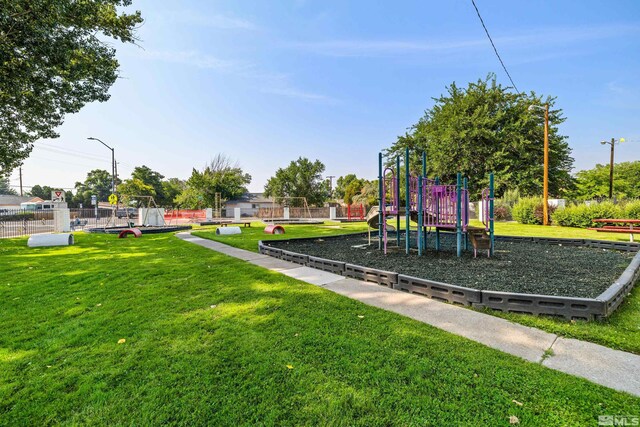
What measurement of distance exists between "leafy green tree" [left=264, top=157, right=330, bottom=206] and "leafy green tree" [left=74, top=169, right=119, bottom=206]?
5620 cm

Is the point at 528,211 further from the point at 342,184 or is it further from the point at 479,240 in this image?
the point at 342,184

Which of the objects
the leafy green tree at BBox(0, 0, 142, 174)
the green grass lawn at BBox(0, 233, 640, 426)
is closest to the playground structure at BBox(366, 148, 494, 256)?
the green grass lawn at BBox(0, 233, 640, 426)

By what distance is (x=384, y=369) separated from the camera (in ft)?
7.46

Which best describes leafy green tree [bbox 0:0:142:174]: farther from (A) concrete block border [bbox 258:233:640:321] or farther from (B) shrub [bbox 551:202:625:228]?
(B) shrub [bbox 551:202:625:228]

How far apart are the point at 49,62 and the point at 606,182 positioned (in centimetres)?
6622

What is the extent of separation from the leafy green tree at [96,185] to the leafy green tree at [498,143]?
258ft

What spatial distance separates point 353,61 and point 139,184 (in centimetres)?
4152

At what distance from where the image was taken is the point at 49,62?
1050 cm

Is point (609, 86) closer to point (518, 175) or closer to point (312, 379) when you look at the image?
point (518, 175)

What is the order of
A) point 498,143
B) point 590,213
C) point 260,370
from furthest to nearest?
point 498,143
point 590,213
point 260,370

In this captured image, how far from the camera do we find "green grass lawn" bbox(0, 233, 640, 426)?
5.95 feet

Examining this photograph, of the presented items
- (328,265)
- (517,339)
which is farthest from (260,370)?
(328,265)

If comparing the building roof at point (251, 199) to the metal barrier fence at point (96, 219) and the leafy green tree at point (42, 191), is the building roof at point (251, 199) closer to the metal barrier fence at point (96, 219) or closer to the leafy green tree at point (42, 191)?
the metal barrier fence at point (96, 219)

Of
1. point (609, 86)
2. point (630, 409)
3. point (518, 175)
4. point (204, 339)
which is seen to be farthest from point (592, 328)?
point (518, 175)
